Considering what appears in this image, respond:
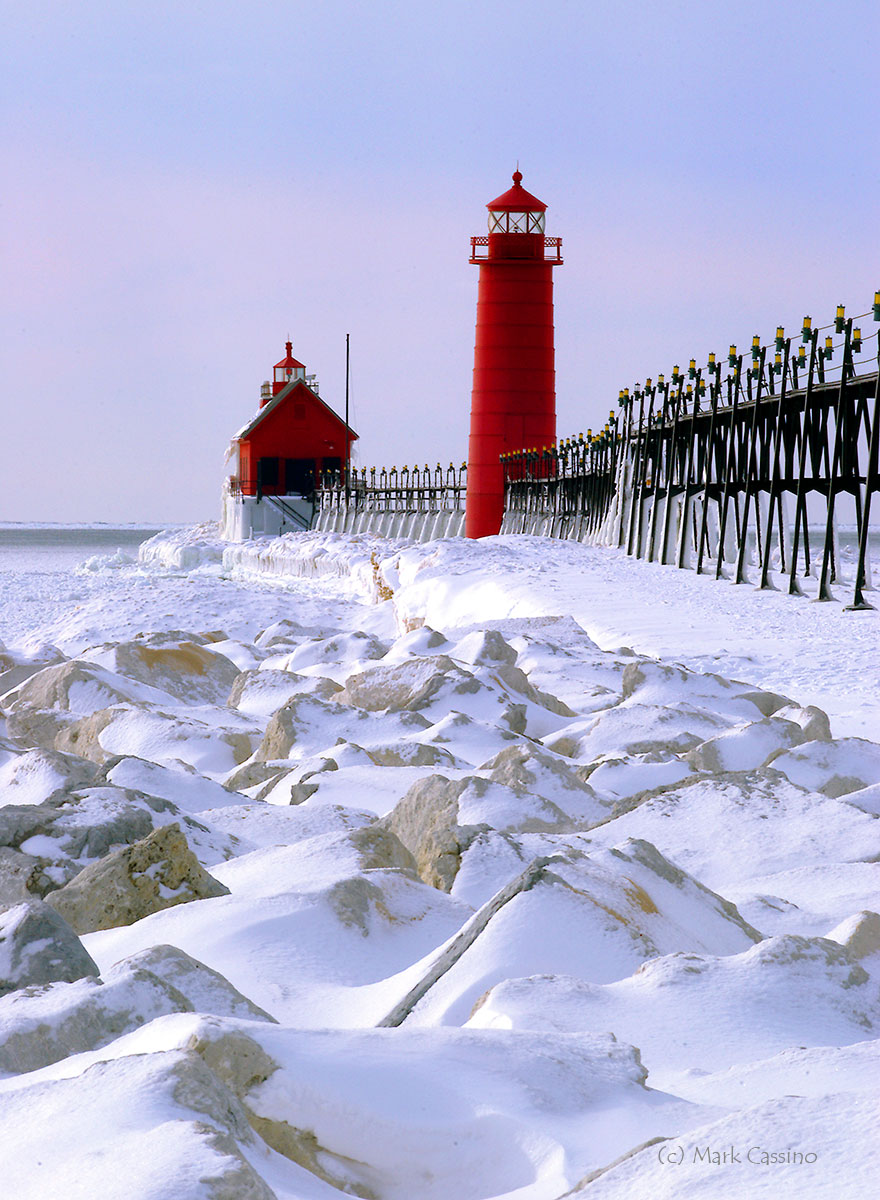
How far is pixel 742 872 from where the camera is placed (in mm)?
4648

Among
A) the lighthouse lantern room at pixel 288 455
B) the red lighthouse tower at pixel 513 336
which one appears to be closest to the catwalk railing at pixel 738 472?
the red lighthouse tower at pixel 513 336

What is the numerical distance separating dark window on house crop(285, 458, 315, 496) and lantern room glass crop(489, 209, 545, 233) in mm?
18593

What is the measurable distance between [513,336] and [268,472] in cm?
1961

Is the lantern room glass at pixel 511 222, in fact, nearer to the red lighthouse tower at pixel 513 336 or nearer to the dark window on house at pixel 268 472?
the red lighthouse tower at pixel 513 336

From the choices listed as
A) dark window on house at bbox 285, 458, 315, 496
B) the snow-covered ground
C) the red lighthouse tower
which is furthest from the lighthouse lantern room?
the snow-covered ground

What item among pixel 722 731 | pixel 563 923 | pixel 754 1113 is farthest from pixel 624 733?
pixel 754 1113

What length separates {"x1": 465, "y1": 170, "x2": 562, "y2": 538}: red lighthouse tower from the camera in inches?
1318

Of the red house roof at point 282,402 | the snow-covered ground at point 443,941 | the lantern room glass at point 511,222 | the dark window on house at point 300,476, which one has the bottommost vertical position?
the snow-covered ground at point 443,941

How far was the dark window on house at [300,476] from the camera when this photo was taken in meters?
51.2

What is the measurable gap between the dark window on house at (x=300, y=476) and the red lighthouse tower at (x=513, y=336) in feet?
55.8

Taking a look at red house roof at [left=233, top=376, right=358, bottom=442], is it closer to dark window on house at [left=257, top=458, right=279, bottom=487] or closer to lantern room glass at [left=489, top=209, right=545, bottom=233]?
dark window on house at [left=257, top=458, right=279, bottom=487]

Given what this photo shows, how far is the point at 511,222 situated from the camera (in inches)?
1350

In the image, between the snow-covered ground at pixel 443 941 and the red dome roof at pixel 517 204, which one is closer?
the snow-covered ground at pixel 443 941

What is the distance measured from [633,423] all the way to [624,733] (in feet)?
66.2
